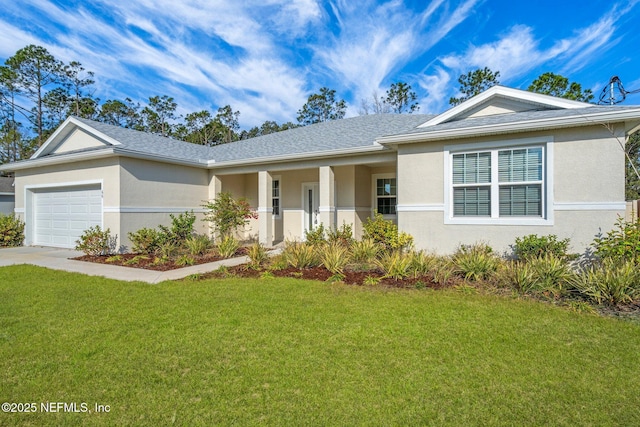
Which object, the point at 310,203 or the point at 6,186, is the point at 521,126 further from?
the point at 6,186

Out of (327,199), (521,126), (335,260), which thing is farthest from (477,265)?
(327,199)

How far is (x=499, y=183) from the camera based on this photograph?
28.0ft

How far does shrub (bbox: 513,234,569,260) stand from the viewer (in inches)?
298

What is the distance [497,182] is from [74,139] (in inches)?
604

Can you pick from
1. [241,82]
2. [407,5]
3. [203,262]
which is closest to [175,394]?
[203,262]

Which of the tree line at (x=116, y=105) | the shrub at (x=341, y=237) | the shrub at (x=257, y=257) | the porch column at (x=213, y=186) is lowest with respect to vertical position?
the shrub at (x=257, y=257)

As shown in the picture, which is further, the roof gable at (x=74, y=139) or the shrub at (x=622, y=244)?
the roof gable at (x=74, y=139)

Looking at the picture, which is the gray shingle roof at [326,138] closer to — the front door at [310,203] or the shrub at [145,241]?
the front door at [310,203]

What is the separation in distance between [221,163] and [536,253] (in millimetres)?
11247

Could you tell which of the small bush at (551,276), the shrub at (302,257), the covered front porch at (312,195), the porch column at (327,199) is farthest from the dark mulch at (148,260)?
the small bush at (551,276)

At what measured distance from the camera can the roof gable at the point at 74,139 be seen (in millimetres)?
12500

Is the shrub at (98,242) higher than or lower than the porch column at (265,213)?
lower

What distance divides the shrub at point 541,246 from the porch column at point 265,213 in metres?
8.61

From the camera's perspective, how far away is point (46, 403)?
3.00m
